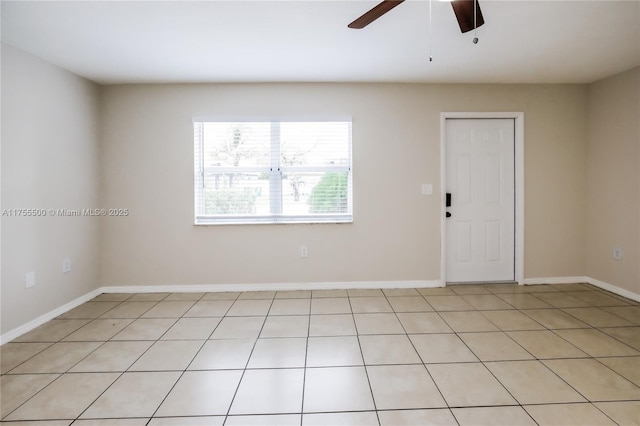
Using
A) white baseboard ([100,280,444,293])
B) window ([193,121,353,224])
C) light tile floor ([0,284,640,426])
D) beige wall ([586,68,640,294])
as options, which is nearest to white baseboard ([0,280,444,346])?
white baseboard ([100,280,444,293])

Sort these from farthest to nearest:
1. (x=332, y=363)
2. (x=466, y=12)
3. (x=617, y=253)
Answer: (x=617, y=253), (x=332, y=363), (x=466, y=12)

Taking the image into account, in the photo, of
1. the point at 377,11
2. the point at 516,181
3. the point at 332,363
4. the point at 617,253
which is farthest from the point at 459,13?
the point at 617,253

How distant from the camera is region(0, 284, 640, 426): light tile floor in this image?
166 centimetres

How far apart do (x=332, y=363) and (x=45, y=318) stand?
2716 mm

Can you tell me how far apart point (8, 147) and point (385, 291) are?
3753 mm

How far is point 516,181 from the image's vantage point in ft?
12.3

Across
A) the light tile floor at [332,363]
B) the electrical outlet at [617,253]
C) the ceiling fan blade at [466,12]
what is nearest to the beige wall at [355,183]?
the electrical outlet at [617,253]

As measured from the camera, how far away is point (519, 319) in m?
2.79

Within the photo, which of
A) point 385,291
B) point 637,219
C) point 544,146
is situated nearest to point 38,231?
point 385,291

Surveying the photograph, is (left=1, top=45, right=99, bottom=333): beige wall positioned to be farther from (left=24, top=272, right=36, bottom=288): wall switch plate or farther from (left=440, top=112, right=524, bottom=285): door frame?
(left=440, top=112, right=524, bottom=285): door frame

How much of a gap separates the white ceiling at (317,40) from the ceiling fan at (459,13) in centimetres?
38

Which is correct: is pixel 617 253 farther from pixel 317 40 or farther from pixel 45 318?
pixel 45 318

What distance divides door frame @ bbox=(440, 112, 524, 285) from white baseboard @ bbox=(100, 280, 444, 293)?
45cm

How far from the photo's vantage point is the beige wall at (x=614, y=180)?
325cm
